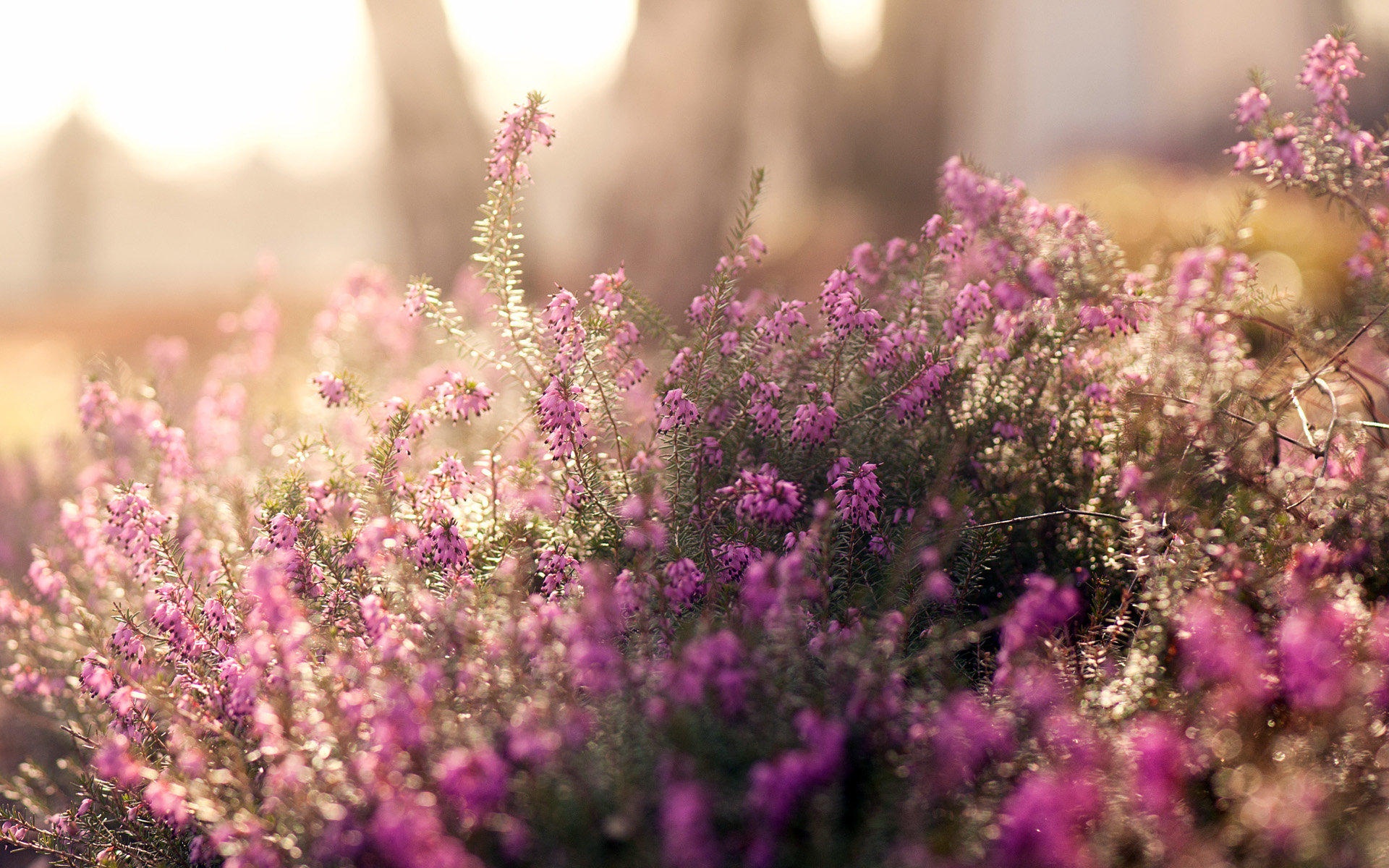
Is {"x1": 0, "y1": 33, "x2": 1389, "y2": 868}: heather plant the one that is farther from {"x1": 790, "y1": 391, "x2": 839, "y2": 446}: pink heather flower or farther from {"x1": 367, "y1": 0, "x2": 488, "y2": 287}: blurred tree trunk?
{"x1": 367, "y1": 0, "x2": 488, "y2": 287}: blurred tree trunk

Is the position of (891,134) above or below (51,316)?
above

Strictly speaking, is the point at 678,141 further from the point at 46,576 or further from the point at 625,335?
the point at 46,576

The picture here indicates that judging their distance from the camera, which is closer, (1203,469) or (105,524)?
(1203,469)

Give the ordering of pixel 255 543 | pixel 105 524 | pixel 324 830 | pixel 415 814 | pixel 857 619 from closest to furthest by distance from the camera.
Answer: pixel 415 814 < pixel 324 830 < pixel 857 619 < pixel 255 543 < pixel 105 524

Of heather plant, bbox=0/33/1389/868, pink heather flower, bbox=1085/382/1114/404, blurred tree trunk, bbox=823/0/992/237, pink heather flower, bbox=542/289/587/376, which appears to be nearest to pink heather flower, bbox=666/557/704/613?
heather plant, bbox=0/33/1389/868

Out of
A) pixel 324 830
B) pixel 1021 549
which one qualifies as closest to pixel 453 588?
pixel 324 830

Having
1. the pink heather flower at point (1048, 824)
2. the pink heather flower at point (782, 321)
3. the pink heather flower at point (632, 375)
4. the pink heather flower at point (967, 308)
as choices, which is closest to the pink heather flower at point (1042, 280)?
the pink heather flower at point (967, 308)

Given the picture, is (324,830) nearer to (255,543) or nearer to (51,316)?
(255,543)
